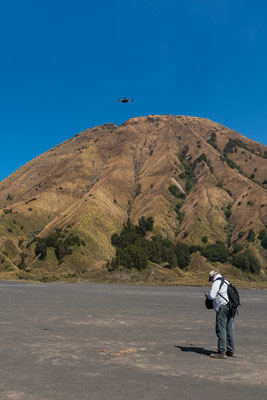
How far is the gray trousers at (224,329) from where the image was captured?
10422 millimetres

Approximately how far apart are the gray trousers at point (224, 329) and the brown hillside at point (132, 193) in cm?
5964

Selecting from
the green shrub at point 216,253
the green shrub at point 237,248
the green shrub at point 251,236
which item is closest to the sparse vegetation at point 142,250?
the green shrub at point 216,253

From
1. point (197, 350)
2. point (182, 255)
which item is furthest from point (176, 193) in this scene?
point (197, 350)

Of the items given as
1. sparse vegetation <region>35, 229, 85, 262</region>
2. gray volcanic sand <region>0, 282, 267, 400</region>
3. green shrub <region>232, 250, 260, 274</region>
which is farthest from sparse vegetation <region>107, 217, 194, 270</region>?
gray volcanic sand <region>0, 282, 267, 400</region>

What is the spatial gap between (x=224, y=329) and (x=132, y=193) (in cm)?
12763

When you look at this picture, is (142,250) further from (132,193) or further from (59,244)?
(132,193)

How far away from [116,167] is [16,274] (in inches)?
3185

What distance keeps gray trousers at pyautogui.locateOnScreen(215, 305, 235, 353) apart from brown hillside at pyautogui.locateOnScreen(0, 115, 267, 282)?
196 ft

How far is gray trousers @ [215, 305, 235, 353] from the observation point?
10.4m

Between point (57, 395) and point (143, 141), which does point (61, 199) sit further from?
point (57, 395)

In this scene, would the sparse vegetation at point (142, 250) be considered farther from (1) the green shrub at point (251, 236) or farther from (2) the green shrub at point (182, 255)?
(1) the green shrub at point (251, 236)

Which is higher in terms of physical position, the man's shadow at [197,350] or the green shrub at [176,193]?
the green shrub at [176,193]

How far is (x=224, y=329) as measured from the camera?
10.5m

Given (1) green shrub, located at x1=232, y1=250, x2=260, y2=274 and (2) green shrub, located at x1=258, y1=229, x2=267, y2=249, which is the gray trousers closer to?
(1) green shrub, located at x1=232, y1=250, x2=260, y2=274
